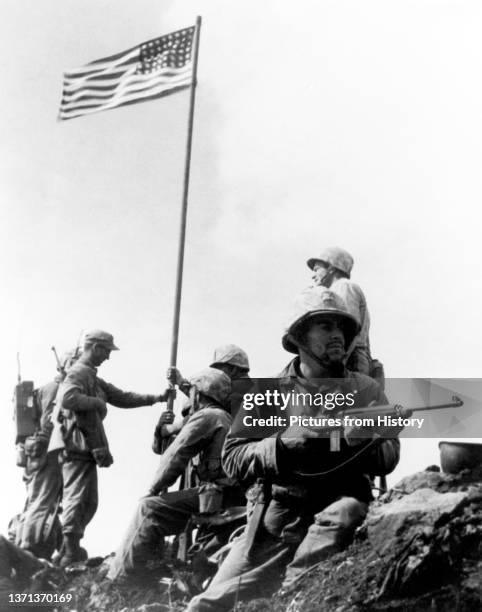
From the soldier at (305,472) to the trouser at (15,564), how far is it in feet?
12.8

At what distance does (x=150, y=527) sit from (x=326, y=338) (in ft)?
8.92

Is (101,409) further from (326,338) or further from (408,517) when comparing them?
(408,517)

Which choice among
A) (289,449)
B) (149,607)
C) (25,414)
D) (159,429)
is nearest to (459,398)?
(289,449)

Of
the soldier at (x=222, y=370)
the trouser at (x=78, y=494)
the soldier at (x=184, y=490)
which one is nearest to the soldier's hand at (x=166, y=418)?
the soldier at (x=222, y=370)

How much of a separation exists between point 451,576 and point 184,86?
989 centimetres

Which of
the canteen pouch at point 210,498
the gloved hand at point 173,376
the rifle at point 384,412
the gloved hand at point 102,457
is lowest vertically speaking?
the canteen pouch at point 210,498

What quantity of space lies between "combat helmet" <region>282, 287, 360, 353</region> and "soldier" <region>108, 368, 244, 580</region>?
2341 millimetres

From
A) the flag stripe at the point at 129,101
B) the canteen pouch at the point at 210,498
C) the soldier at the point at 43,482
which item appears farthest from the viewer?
the flag stripe at the point at 129,101

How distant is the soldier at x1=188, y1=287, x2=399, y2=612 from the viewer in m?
9.75

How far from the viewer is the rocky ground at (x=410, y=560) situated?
353 inches

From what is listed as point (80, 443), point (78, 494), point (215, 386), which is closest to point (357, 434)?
point (215, 386)

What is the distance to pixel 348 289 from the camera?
13.2 metres

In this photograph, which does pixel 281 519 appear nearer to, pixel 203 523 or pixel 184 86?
pixel 203 523

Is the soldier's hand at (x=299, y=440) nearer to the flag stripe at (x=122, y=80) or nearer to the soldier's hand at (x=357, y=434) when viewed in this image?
the soldier's hand at (x=357, y=434)
